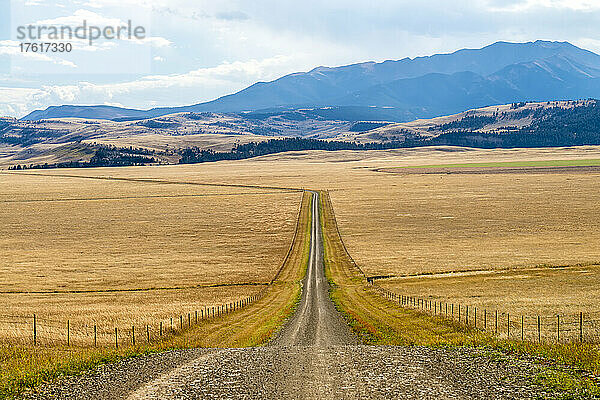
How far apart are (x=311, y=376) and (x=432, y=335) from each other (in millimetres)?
15047

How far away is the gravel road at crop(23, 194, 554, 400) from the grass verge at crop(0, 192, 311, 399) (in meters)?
1.19

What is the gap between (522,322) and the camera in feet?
129

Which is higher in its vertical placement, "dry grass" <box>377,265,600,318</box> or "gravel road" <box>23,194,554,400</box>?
"gravel road" <box>23,194,554,400</box>

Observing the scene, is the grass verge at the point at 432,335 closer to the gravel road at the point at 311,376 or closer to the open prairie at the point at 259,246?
the gravel road at the point at 311,376

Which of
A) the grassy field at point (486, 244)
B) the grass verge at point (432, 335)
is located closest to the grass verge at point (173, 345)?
the grass verge at point (432, 335)

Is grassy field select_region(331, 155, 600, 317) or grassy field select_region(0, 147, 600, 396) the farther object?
grassy field select_region(331, 155, 600, 317)

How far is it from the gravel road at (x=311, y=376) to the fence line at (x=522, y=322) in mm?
7367

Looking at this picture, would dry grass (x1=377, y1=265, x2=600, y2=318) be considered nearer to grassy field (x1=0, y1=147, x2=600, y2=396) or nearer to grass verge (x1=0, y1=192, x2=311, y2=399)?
grassy field (x1=0, y1=147, x2=600, y2=396)

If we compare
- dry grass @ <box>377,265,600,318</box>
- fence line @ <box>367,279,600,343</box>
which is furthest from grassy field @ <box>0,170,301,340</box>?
fence line @ <box>367,279,600,343</box>

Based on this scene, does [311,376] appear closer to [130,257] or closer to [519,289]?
[519,289]

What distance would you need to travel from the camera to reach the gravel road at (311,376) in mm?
25172

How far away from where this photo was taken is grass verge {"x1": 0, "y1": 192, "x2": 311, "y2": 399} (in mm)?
26953

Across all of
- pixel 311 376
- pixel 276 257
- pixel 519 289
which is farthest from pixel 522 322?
pixel 276 257

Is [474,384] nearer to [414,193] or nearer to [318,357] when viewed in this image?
[318,357]
